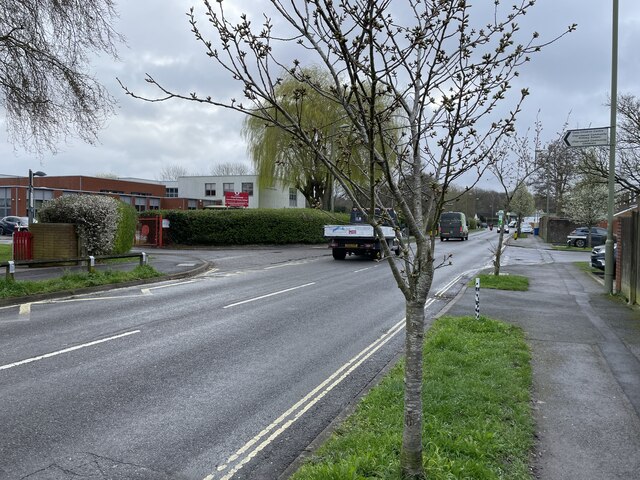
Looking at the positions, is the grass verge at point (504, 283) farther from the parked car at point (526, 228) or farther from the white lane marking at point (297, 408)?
the parked car at point (526, 228)

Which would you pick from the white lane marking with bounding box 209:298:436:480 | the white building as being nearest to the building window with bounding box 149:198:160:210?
the white building

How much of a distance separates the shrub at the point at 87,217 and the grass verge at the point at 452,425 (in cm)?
1578

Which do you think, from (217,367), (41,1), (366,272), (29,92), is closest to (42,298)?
(29,92)

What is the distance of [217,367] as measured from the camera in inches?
268

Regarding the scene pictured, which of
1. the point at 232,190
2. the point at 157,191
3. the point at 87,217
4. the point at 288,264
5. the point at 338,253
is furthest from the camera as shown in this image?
the point at 157,191

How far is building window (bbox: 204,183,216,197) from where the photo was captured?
77.9 metres

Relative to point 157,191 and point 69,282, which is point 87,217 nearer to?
point 69,282

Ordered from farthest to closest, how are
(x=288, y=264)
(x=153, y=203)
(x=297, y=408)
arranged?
(x=153, y=203)
(x=288, y=264)
(x=297, y=408)

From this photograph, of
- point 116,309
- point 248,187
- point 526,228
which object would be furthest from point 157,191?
point 116,309

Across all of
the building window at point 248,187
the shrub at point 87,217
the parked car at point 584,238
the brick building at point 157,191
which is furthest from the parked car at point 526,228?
the shrub at point 87,217

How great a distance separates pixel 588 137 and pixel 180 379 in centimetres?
1175

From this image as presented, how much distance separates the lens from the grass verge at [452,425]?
374 cm

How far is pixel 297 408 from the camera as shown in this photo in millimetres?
5383

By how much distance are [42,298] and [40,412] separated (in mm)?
8177
